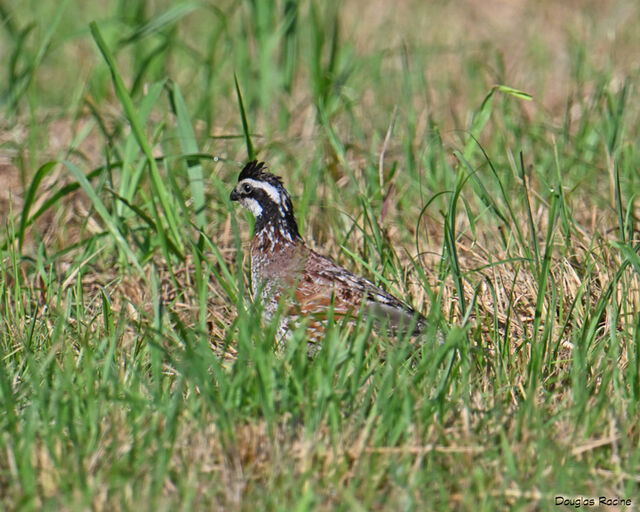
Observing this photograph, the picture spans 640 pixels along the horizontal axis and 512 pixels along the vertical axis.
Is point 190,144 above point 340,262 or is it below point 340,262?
above

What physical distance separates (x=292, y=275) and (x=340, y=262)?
694mm

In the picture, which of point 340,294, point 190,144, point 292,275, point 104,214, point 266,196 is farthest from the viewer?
point 190,144

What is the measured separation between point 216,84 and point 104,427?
4988mm

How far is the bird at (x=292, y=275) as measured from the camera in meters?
4.70

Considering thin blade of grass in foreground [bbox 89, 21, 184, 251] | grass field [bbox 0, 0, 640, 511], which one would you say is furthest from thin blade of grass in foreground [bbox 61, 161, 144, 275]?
thin blade of grass in foreground [bbox 89, 21, 184, 251]

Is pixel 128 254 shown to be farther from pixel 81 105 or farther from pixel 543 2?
pixel 543 2

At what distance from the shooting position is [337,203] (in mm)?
6176

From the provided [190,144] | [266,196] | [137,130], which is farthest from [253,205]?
[137,130]

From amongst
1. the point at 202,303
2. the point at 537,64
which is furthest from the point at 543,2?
the point at 202,303

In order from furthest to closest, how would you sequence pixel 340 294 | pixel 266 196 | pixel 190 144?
pixel 190 144, pixel 266 196, pixel 340 294

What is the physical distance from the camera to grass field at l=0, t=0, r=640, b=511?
3311mm

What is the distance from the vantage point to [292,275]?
5051 mm

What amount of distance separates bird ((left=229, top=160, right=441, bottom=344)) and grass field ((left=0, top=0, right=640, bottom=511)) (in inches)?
6.4

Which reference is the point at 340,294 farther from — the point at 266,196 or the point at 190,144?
the point at 190,144
